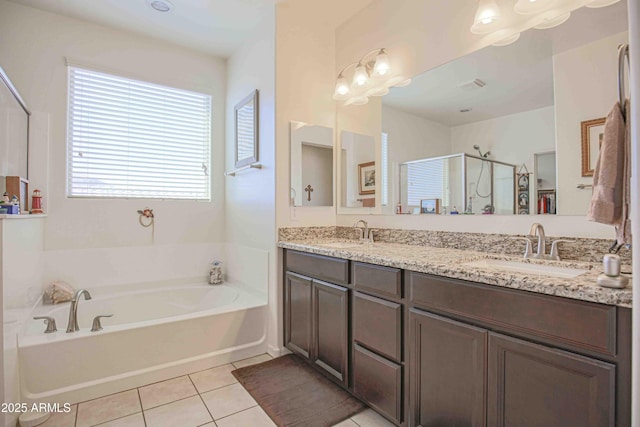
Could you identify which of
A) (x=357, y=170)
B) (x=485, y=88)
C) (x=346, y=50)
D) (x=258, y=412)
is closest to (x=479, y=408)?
(x=258, y=412)

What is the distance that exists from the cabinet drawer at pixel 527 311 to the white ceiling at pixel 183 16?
7.56 feet

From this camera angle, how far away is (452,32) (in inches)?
77.3

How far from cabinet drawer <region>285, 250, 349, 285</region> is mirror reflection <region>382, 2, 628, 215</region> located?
0.72 metres

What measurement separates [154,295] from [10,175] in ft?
4.54

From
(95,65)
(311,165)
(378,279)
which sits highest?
(95,65)

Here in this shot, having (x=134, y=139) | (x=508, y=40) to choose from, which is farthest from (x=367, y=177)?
(x=134, y=139)

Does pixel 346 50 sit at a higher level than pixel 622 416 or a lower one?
higher

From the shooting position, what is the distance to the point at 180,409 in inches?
72.3

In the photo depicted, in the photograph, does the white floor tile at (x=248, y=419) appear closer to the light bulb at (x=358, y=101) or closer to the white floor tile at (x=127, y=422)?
the white floor tile at (x=127, y=422)

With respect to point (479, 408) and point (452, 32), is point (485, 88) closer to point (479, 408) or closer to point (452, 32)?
point (452, 32)

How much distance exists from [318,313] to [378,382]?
1.98 ft

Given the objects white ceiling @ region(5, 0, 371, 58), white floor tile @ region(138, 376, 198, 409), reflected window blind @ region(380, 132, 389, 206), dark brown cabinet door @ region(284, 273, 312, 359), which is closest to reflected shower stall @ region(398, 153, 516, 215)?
reflected window blind @ region(380, 132, 389, 206)

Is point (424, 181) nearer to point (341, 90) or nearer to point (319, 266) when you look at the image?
point (319, 266)

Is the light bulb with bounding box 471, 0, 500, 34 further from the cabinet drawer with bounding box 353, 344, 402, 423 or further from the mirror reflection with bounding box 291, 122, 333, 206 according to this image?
the cabinet drawer with bounding box 353, 344, 402, 423
